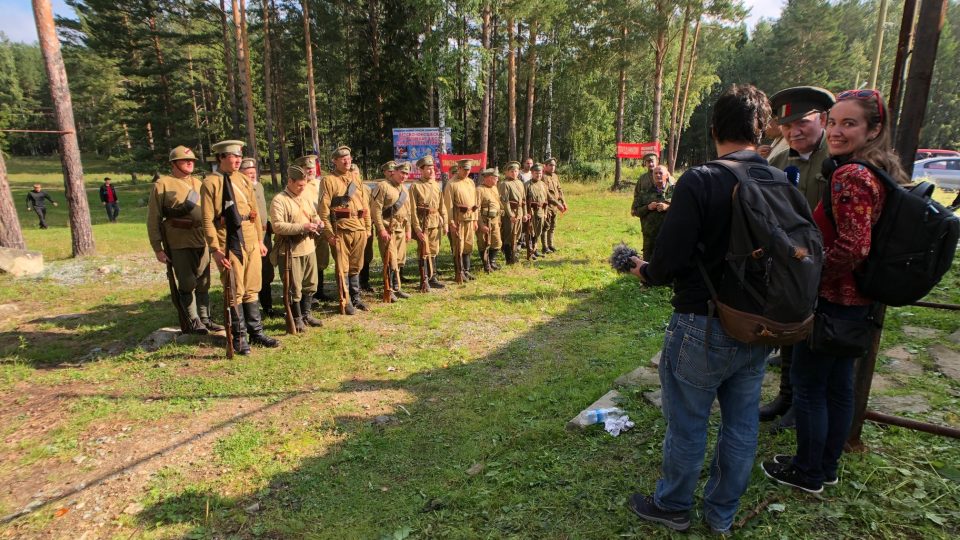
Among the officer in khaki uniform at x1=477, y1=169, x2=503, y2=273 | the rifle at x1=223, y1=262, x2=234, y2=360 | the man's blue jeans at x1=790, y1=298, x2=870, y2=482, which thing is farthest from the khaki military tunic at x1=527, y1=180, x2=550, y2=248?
the man's blue jeans at x1=790, y1=298, x2=870, y2=482

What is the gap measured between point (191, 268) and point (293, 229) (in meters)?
1.46

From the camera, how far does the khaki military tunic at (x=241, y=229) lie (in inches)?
210

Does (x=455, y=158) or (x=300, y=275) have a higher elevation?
(x=455, y=158)

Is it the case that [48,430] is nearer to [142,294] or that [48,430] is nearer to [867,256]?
[142,294]

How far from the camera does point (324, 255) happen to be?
→ 7387 millimetres

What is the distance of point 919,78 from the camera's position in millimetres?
2539

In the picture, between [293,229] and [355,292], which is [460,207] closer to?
[355,292]

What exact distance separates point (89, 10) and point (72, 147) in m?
26.9

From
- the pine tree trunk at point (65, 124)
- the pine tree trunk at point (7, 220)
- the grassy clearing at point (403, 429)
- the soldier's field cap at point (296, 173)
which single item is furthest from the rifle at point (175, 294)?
the pine tree trunk at point (7, 220)

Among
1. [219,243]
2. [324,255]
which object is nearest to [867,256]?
[219,243]

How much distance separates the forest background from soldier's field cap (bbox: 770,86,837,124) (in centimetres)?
1415

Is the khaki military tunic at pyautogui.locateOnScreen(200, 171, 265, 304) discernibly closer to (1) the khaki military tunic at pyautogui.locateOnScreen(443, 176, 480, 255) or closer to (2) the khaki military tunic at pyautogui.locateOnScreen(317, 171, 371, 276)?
(2) the khaki military tunic at pyautogui.locateOnScreen(317, 171, 371, 276)

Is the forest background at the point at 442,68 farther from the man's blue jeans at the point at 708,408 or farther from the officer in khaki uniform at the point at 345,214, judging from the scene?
the man's blue jeans at the point at 708,408

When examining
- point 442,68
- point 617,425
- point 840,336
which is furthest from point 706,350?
point 442,68
